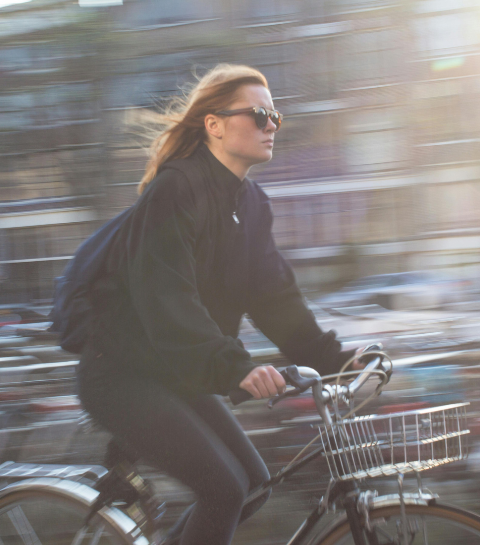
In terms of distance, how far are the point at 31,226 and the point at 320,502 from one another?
8.36 feet

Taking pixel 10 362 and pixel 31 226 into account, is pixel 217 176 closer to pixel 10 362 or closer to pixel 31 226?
pixel 10 362

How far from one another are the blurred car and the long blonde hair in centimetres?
235

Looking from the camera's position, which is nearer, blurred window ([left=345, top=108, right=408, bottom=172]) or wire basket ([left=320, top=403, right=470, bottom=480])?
wire basket ([left=320, top=403, right=470, bottom=480])

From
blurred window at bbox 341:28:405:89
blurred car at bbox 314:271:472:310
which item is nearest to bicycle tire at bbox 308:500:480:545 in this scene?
blurred car at bbox 314:271:472:310

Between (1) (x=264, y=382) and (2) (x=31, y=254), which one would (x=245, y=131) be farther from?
(2) (x=31, y=254)

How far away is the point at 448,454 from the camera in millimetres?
1392

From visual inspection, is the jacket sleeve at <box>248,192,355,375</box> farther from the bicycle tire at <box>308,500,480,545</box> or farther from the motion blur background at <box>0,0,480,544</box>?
the motion blur background at <box>0,0,480,544</box>

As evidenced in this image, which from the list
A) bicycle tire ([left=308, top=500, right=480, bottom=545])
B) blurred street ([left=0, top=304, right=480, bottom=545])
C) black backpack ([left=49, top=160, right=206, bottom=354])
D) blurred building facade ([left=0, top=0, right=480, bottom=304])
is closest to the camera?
bicycle tire ([left=308, top=500, right=480, bottom=545])

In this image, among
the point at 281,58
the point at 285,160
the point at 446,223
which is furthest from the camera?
the point at 446,223

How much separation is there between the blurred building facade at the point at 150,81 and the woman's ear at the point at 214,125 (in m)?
1.48

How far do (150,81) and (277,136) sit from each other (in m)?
0.83

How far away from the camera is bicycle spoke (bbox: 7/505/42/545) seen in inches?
69.0

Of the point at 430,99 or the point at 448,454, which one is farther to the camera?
the point at 430,99

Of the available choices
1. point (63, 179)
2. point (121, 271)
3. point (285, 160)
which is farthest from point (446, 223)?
point (121, 271)
